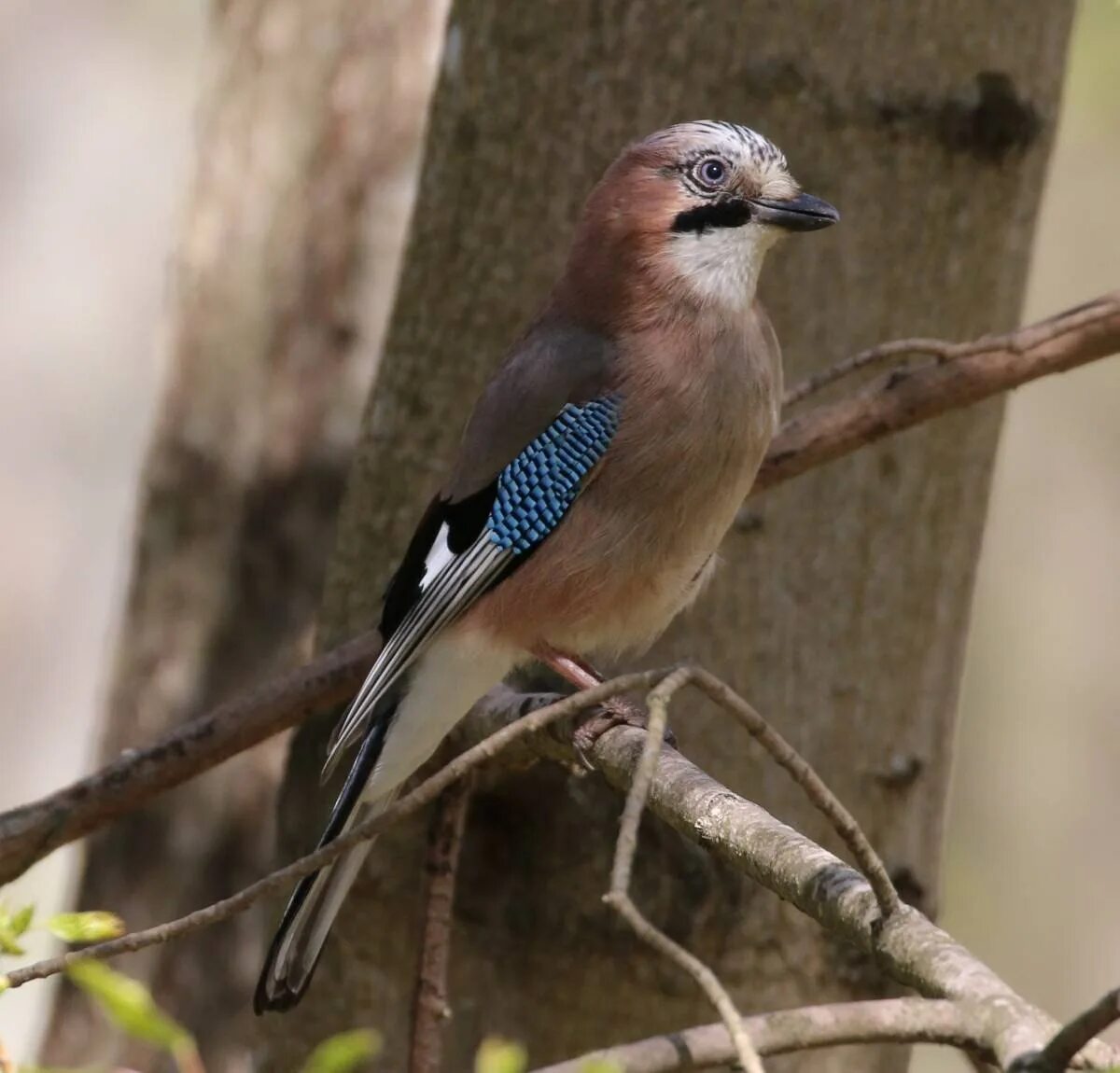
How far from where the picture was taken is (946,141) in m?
3.41

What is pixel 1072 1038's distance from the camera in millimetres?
1547

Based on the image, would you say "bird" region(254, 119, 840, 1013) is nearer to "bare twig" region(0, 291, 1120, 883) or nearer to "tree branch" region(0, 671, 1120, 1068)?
"bare twig" region(0, 291, 1120, 883)

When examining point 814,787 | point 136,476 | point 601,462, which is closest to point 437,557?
point 601,462

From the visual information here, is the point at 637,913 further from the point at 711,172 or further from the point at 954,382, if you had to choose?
the point at 711,172

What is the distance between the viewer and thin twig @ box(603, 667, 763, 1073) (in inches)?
65.2

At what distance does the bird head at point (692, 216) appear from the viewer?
11.0 feet

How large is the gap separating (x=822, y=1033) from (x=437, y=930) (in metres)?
1.52

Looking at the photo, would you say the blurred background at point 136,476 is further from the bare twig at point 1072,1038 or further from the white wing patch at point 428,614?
the bare twig at point 1072,1038

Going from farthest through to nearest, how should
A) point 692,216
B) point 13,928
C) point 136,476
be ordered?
point 136,476 < point 692,216 < point 13,928

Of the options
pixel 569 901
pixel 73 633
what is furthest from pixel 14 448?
pixel 569 901

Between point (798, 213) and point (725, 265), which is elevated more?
point (798, 213)

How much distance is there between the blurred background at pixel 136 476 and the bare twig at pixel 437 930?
5.44 meters

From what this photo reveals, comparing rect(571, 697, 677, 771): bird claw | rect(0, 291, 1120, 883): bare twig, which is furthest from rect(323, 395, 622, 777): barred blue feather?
rect(571, 697, 677, 771): bird claw

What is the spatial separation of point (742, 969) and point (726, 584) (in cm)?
72
